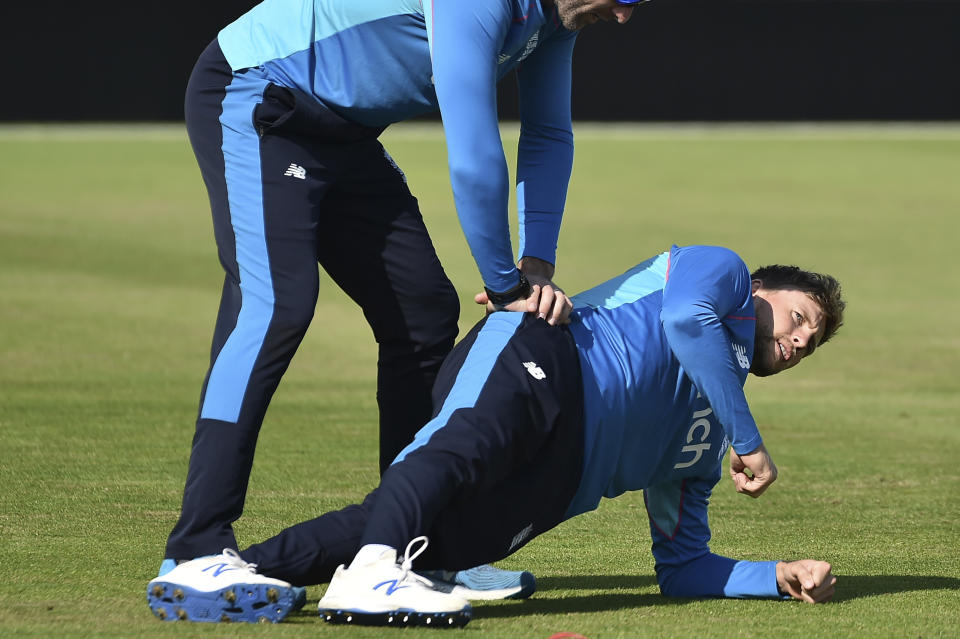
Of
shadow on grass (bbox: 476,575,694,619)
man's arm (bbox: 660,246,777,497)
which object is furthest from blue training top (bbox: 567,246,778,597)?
shadow on grass (bbox: 476,575,694,619)

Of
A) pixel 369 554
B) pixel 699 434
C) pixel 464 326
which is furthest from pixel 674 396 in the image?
pixel 464 326

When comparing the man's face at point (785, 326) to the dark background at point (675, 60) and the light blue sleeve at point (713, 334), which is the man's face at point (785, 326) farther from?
the dark background at point (675, 60)

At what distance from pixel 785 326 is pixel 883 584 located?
78 centimetres

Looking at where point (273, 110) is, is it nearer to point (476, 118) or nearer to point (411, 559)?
point (476, 118)

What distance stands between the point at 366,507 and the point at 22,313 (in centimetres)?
687

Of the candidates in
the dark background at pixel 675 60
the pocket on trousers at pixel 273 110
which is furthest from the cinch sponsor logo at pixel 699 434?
the dark background at pixel 675 60

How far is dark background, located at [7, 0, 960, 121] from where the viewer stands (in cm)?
2503

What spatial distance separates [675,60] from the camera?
26.4 m

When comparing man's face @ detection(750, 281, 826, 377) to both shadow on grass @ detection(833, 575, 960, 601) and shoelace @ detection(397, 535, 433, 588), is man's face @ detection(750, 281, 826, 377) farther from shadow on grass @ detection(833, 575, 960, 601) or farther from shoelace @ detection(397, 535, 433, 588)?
shoelace @ detection(397, 535, 433, 588)

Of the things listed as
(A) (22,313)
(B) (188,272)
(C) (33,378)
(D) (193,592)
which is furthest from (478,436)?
(B) (188,272)

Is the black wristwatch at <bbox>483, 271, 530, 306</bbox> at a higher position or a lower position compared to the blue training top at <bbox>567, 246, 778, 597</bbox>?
higher

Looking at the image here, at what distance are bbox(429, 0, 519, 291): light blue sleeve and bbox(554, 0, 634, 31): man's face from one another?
21 centimetres

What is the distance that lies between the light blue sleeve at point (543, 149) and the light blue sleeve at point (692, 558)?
28.9 inches

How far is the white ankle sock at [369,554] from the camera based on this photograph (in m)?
2.93
